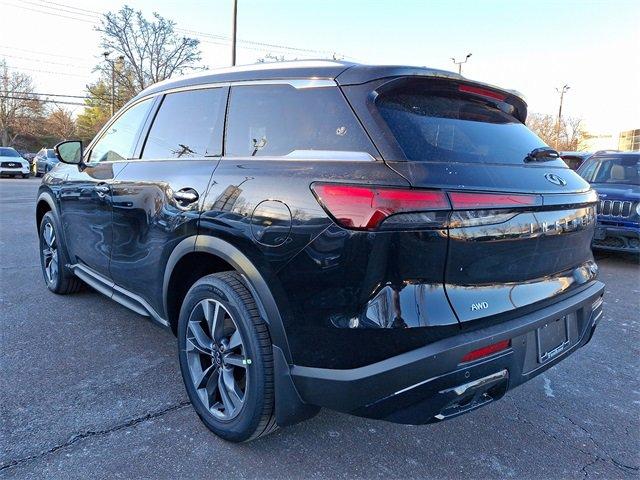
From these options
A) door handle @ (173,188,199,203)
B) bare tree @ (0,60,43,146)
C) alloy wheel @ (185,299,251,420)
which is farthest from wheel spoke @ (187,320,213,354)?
bare tree @ (0,60,43,146)

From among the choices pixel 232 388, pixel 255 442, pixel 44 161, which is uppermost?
pixel 44 161

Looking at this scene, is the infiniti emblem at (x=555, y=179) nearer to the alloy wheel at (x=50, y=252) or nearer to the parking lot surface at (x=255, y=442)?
the parking lot surface at (x=255, y=442)

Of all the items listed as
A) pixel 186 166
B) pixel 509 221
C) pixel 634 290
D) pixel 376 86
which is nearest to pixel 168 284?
pixel 186 166

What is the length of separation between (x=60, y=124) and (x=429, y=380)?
67.2m

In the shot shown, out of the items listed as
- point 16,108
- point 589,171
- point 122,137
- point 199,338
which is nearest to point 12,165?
point 122,137

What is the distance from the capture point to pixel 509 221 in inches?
79.5

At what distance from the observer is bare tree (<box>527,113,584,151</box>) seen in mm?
51303

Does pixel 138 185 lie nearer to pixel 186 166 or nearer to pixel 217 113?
pixel 186 166

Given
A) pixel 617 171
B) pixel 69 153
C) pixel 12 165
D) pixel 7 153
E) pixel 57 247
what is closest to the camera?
pixel 69 153

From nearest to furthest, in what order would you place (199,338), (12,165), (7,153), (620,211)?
(199,338), (620,211), (12,165), (7,153)

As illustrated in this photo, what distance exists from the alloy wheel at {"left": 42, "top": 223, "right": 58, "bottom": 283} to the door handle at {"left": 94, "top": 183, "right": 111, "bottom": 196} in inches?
51.3

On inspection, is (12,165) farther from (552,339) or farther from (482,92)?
(552,339)

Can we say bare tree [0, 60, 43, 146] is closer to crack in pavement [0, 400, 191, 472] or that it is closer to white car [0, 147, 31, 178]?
white car [0, 147, 31, 178]

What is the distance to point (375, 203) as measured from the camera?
1.81 m
